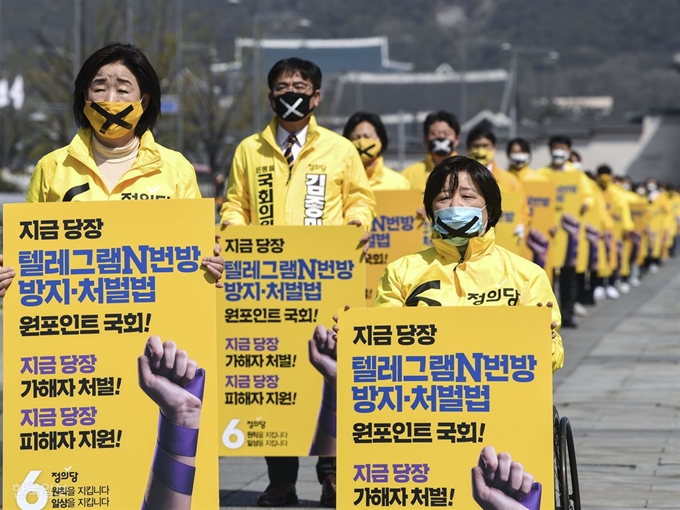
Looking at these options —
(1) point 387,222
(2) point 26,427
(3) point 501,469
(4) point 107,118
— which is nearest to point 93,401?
(2) point 26,427

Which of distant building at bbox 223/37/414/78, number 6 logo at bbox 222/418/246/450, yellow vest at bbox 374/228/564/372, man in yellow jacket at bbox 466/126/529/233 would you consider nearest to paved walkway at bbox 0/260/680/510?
number 6 logo at bbox 222/418/246/450

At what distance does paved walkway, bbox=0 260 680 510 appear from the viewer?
825 cm

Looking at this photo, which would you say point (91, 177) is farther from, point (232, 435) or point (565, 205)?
point (565, 205)

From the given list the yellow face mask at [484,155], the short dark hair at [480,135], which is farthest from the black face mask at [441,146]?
the short dark hair at [480,135]

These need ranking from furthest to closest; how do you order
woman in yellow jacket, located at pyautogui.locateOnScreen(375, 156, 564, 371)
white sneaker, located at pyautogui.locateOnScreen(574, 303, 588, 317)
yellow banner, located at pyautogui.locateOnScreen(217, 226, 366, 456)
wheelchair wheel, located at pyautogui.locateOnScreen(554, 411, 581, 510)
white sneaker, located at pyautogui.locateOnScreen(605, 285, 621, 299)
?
white sneaker, located at pyautogui.locateOnScreen(605, 285, 621, 299)
white sneaker, located at pyautogui.locateOnScreen(574, 303, 588, 317)
yellow banner, located at pyautogui.locateOnScreen(217, 226, 366, 456)
woman in yellow jacket, located at pyautogui.locateOnScreen(375, 156, 564, 371)
wheelchair wheel, located at pyautogui.locateOnScreen(554, 411, 581, 510)

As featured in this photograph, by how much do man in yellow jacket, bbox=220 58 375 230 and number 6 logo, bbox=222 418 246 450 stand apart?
39.4 inches

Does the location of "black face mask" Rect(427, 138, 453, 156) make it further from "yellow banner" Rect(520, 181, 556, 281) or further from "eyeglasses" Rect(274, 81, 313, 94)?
"yellow banner" Rect(520, 181, 556, 281)

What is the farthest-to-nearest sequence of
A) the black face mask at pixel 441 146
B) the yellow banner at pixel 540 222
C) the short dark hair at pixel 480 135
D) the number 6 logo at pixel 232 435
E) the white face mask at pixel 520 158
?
the white face mask at pixel 520 158 → the yellow banner at pixel 540 222 → the short dark hair at pixel 480 135 → the black face mask at pixel 441 146 → the number 6 logo at pixel 232 435

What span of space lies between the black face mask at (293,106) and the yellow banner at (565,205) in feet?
34.1

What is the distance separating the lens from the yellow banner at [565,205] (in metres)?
18.2

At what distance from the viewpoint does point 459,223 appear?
567 cm

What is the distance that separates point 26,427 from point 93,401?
0.26 m

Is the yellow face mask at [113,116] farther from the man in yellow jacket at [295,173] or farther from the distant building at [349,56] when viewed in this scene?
the distant building at [349,56]

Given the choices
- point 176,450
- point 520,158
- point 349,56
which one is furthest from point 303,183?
point 349,56
